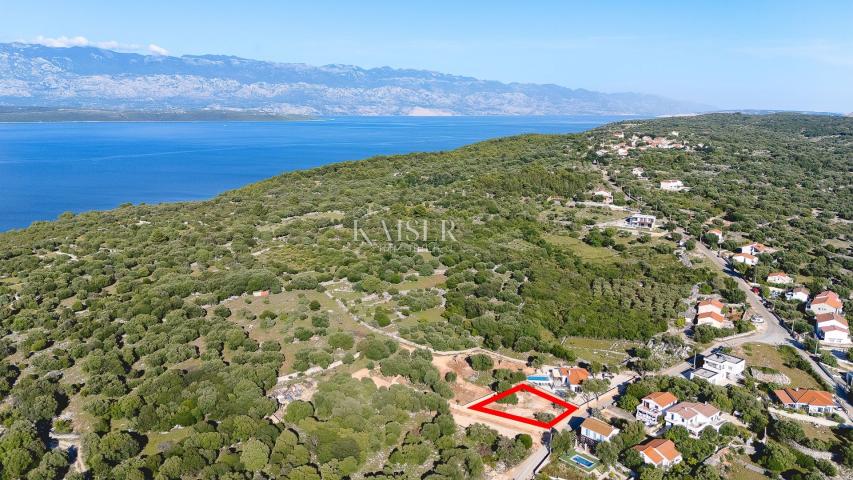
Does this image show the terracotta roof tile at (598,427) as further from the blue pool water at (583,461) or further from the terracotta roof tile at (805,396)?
the terracotta roof tile at (805,396)

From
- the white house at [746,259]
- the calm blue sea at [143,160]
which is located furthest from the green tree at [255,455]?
the calm blue sea at [143,160]

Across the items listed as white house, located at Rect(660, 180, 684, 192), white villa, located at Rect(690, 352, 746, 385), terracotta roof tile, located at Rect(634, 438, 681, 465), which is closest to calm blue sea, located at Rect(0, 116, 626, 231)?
white house, located at Rect(660, 180, 684, 192)

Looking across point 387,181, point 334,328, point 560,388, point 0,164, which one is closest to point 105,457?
point 334,328

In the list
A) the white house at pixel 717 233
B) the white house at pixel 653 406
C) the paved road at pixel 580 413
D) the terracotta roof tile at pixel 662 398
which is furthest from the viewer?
the white house at pixel 717 233

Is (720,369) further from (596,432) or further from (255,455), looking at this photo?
(255,455)

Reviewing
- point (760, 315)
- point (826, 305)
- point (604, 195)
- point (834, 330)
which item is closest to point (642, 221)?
point (604, 195)

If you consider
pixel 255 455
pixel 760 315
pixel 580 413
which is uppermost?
pixel 760 315

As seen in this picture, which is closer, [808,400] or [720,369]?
[808,400]
